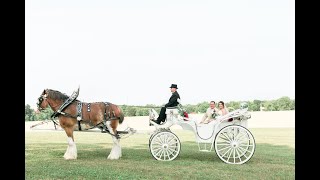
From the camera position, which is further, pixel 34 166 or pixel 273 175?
pixel 34 166

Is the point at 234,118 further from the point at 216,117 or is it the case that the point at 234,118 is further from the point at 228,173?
the point at 228,173

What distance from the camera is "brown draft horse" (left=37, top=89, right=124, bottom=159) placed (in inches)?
456

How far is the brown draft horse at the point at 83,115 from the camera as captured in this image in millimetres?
11594

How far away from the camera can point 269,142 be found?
1677 cm

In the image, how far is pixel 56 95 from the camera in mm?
11961

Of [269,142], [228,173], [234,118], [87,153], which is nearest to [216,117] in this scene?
[234,118]

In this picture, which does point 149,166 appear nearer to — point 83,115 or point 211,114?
point 211,114

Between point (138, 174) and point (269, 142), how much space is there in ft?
30.7

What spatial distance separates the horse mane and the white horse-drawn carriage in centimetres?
310

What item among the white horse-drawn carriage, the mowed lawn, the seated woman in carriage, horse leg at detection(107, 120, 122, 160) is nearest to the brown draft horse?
horse leg at detection(107, 120, 122, 160)

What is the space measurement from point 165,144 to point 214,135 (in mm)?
1439

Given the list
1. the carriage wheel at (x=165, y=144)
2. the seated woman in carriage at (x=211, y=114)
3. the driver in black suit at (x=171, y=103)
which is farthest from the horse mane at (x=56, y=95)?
the seated woman in carriage at (x=211, y=114)

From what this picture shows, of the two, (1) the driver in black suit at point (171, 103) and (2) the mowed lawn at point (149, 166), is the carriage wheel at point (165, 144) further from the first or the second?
(1) the driver in black suit at point (171, 103)

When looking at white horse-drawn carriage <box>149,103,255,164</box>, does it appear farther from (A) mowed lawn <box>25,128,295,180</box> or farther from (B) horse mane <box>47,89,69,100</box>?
(B) horse mane <box>47,89,69,100</box>
